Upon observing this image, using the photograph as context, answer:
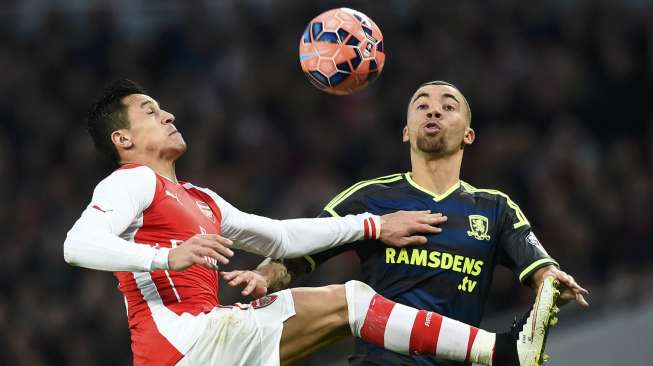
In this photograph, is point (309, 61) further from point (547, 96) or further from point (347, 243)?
point (547, 96)

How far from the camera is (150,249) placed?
5.12 m

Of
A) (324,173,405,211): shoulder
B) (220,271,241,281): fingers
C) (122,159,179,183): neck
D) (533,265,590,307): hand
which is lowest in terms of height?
(220,271,241,281): fingers

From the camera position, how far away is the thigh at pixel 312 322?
17.8ft

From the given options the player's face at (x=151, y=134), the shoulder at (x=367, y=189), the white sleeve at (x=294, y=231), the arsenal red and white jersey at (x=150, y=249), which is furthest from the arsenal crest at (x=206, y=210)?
the shoulder at (x=367, y=189)

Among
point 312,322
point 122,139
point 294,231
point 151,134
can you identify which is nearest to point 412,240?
point 294,231

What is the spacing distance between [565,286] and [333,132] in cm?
607

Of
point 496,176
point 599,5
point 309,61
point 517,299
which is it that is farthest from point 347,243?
point 599,5

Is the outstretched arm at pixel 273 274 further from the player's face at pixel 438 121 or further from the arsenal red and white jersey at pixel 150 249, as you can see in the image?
the player's face at pixel 438 121

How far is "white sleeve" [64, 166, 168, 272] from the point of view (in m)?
5.07

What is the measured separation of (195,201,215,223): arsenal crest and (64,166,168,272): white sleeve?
0.50 m

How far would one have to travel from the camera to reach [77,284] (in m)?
10.9

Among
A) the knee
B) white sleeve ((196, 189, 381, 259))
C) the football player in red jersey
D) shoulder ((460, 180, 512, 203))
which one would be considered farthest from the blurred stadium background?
the knee

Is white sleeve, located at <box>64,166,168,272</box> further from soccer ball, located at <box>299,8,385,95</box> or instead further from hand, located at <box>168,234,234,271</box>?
soccer ball, located at <box>299,8,385,95</box>

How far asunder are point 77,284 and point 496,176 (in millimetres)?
4169
